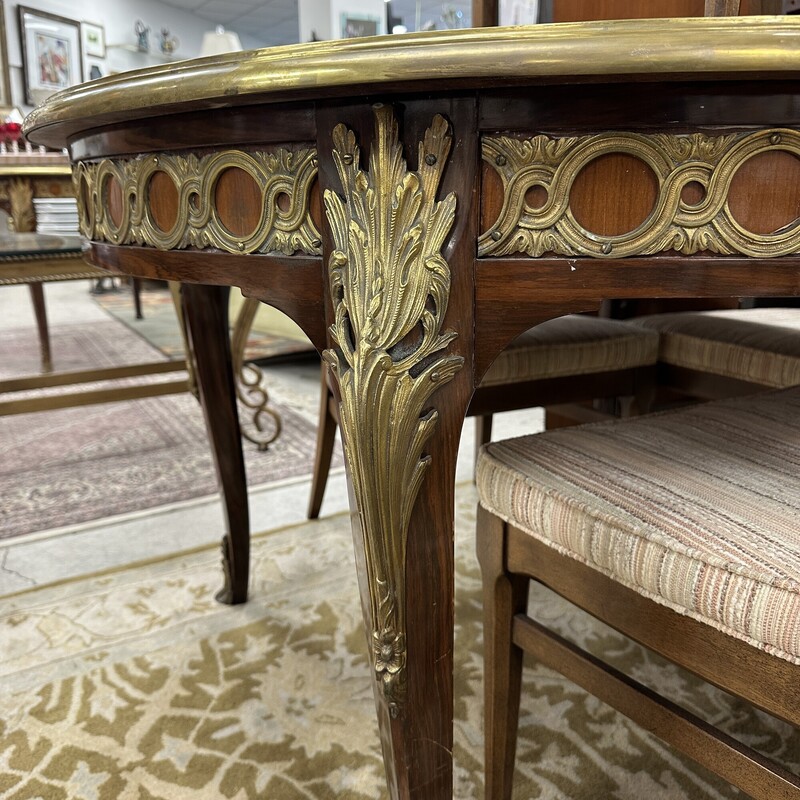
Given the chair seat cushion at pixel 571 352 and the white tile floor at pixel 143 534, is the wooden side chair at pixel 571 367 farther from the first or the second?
the white tile floor at pixel 143 534

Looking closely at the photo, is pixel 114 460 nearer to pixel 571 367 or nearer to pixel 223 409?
pixel 223 409

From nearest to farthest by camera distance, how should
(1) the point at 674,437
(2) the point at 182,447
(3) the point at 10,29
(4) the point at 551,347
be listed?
(1) the point at 674,437, (4) the point at 551,347, (2) the point at 182,447, (3) the point at 10,29

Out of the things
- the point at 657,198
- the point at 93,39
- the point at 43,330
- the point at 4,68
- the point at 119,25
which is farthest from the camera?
the point at 119,25

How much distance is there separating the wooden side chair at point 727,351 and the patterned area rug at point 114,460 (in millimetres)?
1022

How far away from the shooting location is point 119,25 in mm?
6781

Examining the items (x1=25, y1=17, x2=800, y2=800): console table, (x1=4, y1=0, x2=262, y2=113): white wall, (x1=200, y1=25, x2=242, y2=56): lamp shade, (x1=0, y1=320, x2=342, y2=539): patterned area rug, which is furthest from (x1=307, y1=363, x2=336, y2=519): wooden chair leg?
(x1=4, y1=0, x2=262, y2=113): white wall

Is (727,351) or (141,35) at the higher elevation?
(141,35)

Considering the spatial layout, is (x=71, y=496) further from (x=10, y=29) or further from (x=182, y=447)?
(x=10, y=29)

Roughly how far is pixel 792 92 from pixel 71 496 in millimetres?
1765

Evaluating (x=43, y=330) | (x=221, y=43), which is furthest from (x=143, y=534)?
(x=221, y=43)

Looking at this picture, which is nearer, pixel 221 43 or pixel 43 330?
pixel 43 330

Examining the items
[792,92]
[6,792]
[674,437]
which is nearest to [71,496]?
[6,792]

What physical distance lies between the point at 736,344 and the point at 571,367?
0.26 m

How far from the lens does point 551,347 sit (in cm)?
122
